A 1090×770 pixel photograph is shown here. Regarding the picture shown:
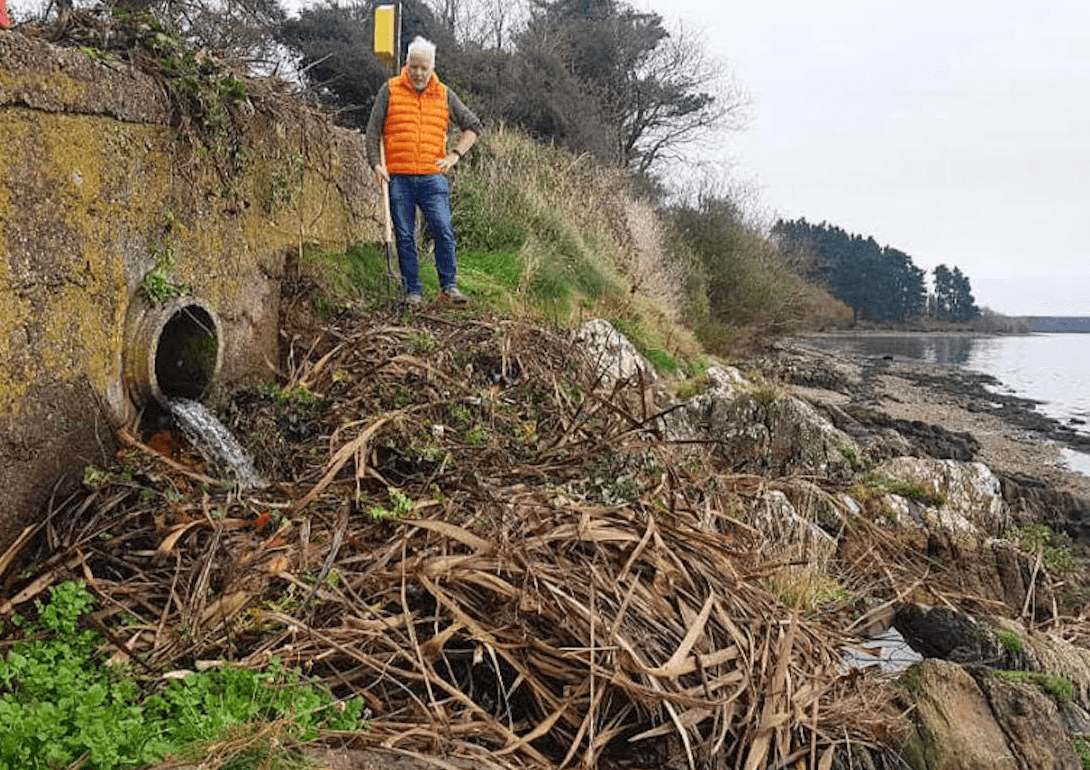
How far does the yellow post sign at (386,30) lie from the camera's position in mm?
6645

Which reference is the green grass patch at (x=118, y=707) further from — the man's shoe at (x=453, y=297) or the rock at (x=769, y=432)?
the rock at (x=769, y=432)

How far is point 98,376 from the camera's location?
12.0 feet

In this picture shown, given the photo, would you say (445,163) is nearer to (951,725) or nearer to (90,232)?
(90,232)

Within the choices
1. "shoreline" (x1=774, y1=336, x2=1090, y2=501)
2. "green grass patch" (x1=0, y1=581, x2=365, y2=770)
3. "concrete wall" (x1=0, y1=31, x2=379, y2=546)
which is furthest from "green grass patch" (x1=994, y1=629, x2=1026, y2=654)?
"shoreline" (x1=774, y1=336, x2=1090, y2=501)

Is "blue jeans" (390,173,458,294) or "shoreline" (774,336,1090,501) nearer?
"blue jeans" (390,173,458,294)

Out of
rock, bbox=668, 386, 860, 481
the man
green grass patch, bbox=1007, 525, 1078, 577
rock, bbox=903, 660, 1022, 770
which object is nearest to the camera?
rock, bbox=903, 660, 1022, 770

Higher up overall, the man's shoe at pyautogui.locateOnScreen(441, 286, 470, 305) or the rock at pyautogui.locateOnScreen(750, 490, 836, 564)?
the man's shoe at pyautogui.locateOnScreen(441, 286, 470, 305)

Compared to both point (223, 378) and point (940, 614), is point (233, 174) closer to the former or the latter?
point (223, 378)

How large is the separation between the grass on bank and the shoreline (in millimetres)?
3390

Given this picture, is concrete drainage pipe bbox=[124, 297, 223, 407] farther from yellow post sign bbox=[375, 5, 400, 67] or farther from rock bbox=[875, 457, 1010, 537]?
rock bbox=[875, 457, 1010, 537]

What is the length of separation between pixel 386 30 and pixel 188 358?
3556 millimetres

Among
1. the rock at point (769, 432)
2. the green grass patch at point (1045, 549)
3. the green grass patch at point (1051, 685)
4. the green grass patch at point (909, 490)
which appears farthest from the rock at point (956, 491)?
the green grass patch at point (1051, 685)

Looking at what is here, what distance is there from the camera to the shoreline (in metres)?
17.5

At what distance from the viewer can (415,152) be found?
662 cm
